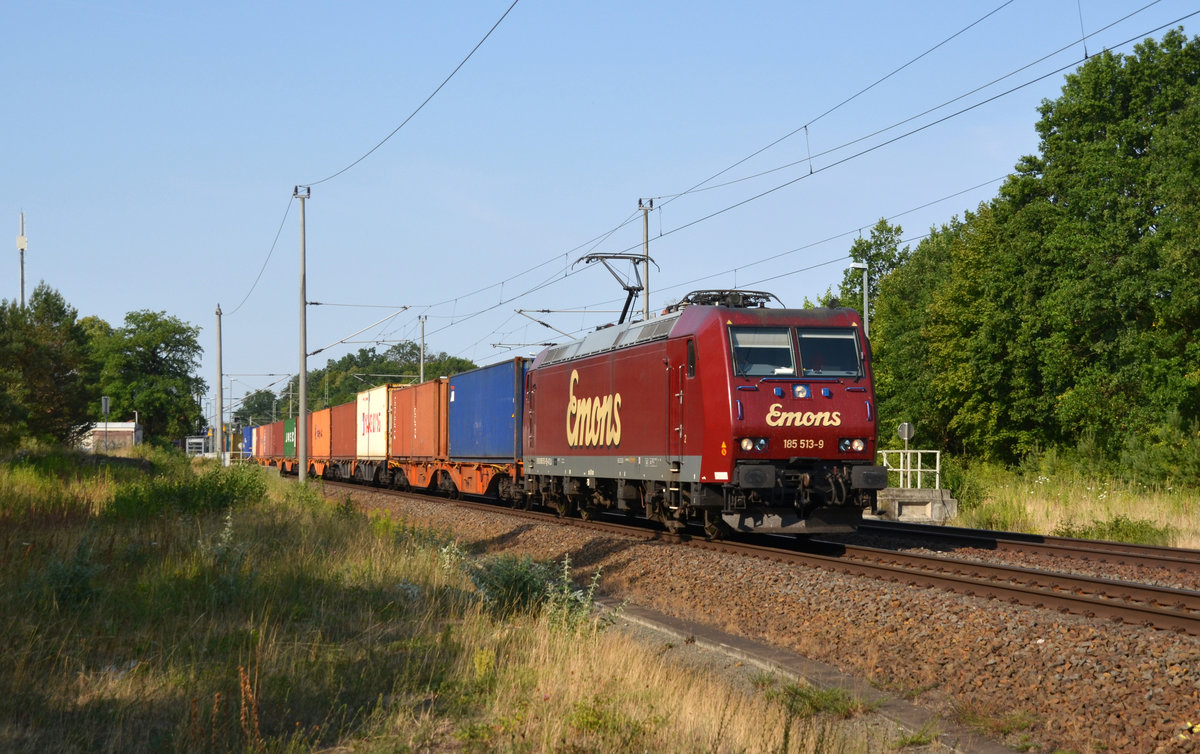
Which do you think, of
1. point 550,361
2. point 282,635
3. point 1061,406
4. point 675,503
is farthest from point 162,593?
point 1061,406

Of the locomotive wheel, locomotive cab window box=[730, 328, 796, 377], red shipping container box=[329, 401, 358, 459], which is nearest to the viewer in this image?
locomotive cab window box=[730, 328, 796, 377]

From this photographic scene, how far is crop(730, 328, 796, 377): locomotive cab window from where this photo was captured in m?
15.6

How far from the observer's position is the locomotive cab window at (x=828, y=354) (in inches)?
628

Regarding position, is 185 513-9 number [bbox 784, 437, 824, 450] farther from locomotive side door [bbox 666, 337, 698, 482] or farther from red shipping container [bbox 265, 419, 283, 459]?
red shipping container [bbox 265, 419, 283, 459]

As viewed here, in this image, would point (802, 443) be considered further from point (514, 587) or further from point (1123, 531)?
point (1123, 531)

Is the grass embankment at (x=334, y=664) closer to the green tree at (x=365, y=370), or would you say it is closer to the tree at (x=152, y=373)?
the tree at (x=152, y=373)

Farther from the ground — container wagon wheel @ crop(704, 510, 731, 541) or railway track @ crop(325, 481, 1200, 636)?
container wagon wheel @ crop(704, 510, 731, 541)

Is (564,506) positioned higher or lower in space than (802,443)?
lower

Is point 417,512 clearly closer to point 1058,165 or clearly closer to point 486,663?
point 486,663

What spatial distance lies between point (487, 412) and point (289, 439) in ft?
99.1

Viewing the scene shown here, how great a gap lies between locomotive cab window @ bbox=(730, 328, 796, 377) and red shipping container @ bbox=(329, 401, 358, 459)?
32387 millimetres

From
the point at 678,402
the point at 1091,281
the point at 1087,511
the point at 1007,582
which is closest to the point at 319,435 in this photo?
the point at 1091,281

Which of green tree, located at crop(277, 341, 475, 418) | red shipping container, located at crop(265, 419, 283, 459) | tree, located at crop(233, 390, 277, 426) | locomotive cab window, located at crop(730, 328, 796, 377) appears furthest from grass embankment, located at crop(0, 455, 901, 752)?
tree, located at crop(233, 390, 277, 426)

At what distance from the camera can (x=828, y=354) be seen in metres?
16.1
